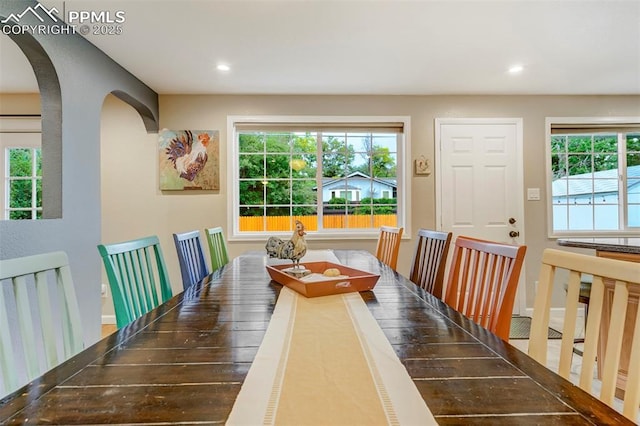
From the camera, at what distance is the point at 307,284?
124 centimetres

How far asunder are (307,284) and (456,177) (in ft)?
9.28

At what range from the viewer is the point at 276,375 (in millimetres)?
681

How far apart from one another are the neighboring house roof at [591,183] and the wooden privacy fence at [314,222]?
1.85 metres

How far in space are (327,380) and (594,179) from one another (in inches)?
169

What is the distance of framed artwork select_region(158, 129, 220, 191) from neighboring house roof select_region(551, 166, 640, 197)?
12.2 feet

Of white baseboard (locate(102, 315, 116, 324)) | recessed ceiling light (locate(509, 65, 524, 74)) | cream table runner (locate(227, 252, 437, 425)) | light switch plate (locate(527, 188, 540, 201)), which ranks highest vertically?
recessed ceiling light (locate(509, 65, 524, 74))

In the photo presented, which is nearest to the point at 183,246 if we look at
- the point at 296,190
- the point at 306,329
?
the point at 306,329

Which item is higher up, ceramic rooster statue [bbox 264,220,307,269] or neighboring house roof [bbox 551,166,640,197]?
neighboring house roof [bbox 551,166,640,197]

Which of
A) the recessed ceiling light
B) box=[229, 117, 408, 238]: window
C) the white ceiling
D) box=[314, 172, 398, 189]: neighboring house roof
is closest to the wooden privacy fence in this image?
box=[229, 117, 408, 238]: window

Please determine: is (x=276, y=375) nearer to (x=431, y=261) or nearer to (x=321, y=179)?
(x=431, y=261)

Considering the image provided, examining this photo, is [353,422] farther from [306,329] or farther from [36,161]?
[36,161]

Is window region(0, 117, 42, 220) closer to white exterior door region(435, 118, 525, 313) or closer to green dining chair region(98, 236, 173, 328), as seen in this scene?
green dining chair region(98, 236, 173, 328)

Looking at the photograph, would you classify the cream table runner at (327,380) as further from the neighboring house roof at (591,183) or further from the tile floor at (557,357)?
the neighboring house roof at (591,183)

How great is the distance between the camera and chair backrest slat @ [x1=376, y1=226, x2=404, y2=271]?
228 cm
